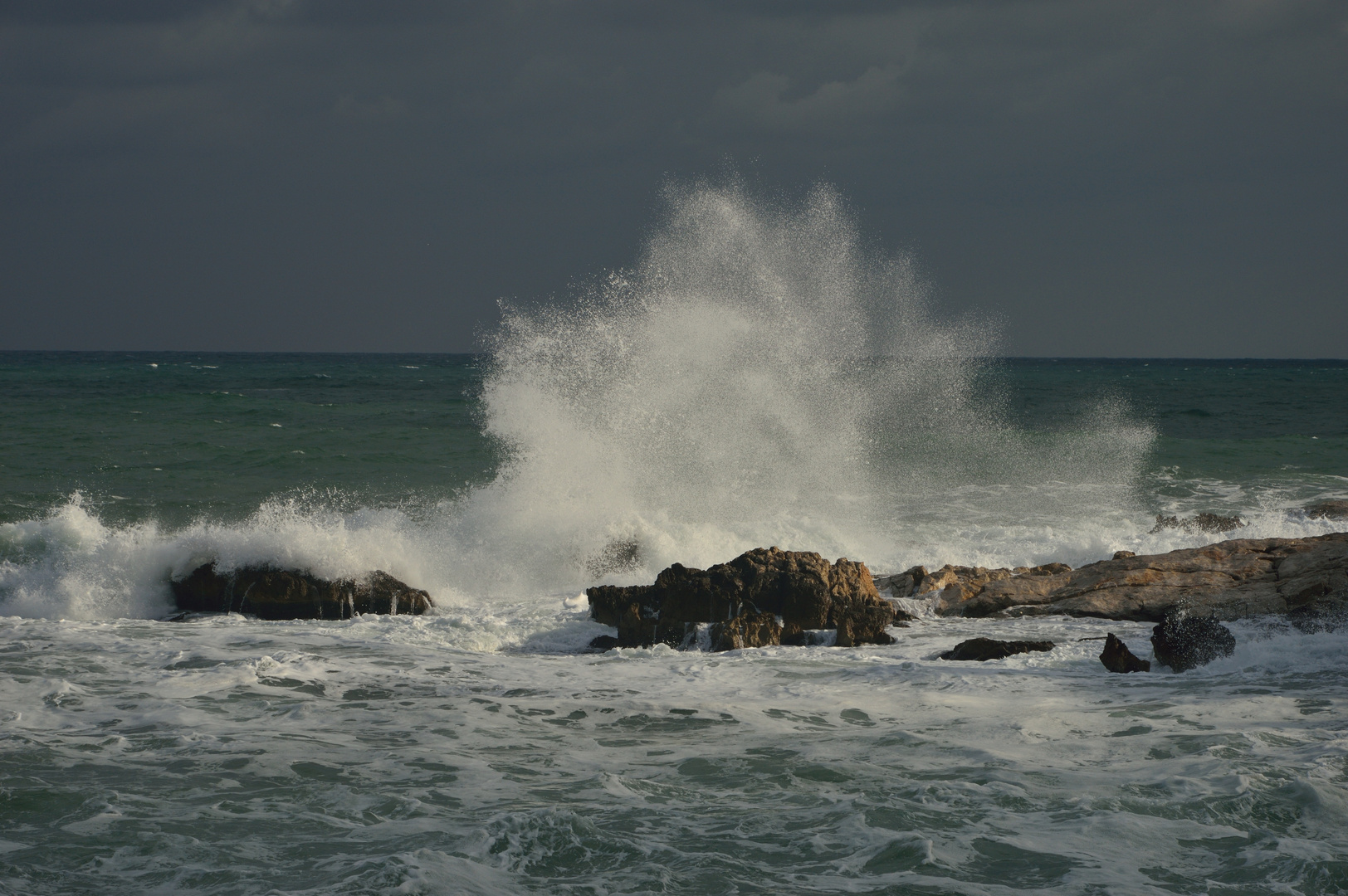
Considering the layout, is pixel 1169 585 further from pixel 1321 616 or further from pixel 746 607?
pixel 746 607

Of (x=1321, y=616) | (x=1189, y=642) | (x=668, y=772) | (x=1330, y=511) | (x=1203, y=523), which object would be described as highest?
(x=1330, y=511)

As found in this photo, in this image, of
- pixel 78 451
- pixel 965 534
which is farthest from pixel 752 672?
pixel 78 451

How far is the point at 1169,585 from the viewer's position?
9.90m

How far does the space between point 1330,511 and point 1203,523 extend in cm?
232

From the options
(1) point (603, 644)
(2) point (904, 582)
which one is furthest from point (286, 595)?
(2) point (904, 582)

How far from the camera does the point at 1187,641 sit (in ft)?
25.2

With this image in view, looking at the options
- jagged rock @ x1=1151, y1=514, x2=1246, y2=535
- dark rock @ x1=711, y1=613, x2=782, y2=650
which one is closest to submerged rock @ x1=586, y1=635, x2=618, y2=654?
dark rock @ x1=711, y1=613, x2=782, y2=650

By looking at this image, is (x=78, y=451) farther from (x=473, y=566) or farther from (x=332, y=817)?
(x=332, y=817)

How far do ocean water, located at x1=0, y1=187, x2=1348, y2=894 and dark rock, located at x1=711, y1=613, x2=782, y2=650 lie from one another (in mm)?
351

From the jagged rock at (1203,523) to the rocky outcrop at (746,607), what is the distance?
24.0ft

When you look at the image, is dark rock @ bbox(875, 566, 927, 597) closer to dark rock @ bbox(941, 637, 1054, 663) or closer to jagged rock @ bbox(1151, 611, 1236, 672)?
dark rock @ bbox(941, 637, 1054, 663)

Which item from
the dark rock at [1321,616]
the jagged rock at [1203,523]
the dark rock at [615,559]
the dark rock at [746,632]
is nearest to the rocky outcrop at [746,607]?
the dark rock at [746,632]

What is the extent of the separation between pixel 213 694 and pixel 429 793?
2.56 meters

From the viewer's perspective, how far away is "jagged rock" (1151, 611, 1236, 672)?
760cm
